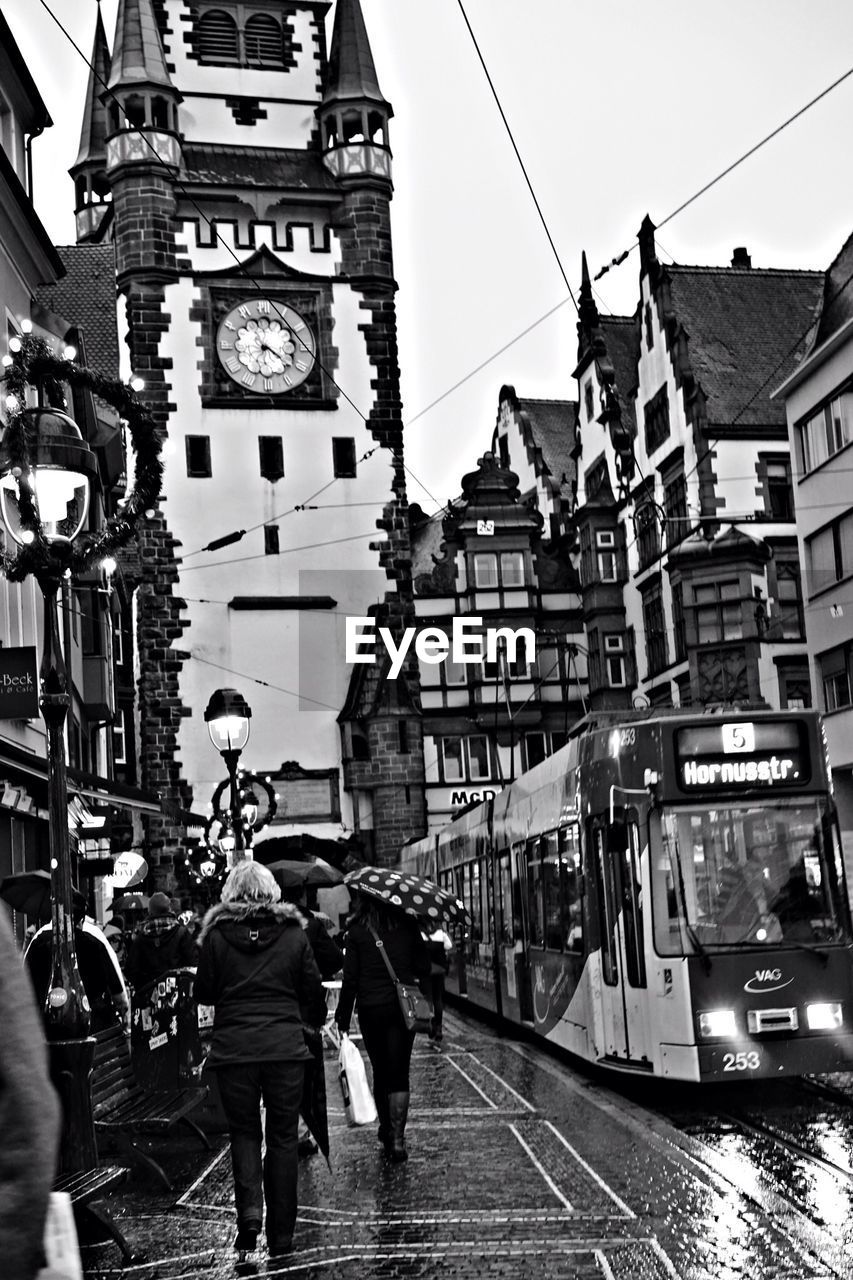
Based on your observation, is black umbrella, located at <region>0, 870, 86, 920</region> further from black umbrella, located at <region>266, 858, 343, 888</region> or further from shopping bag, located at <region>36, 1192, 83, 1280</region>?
black umbrella, located at <region>266, 858, 343, 888</region>

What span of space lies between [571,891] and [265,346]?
30.4m

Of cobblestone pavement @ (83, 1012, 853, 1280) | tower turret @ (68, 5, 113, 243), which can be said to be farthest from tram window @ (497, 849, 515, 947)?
tower turret @ (68, 5, 113, 243)

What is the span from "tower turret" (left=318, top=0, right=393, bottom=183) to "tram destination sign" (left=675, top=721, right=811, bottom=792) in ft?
→ 113

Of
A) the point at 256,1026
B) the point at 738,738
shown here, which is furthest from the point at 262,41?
the point at 256,1026

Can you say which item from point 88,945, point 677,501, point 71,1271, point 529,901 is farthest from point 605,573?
point 71,1271

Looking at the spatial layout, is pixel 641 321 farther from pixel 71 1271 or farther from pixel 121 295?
pixel 71 1271

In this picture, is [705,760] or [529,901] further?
[529,901]

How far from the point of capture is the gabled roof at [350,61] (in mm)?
46188

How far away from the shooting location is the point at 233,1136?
8195mm

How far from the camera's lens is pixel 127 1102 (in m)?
10.9

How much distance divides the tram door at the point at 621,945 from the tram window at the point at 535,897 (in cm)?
329

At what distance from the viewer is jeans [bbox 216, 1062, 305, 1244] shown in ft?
26.2

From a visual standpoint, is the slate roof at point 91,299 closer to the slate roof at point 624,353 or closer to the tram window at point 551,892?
the slate roof at point 624,353

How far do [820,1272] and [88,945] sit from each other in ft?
16.8
